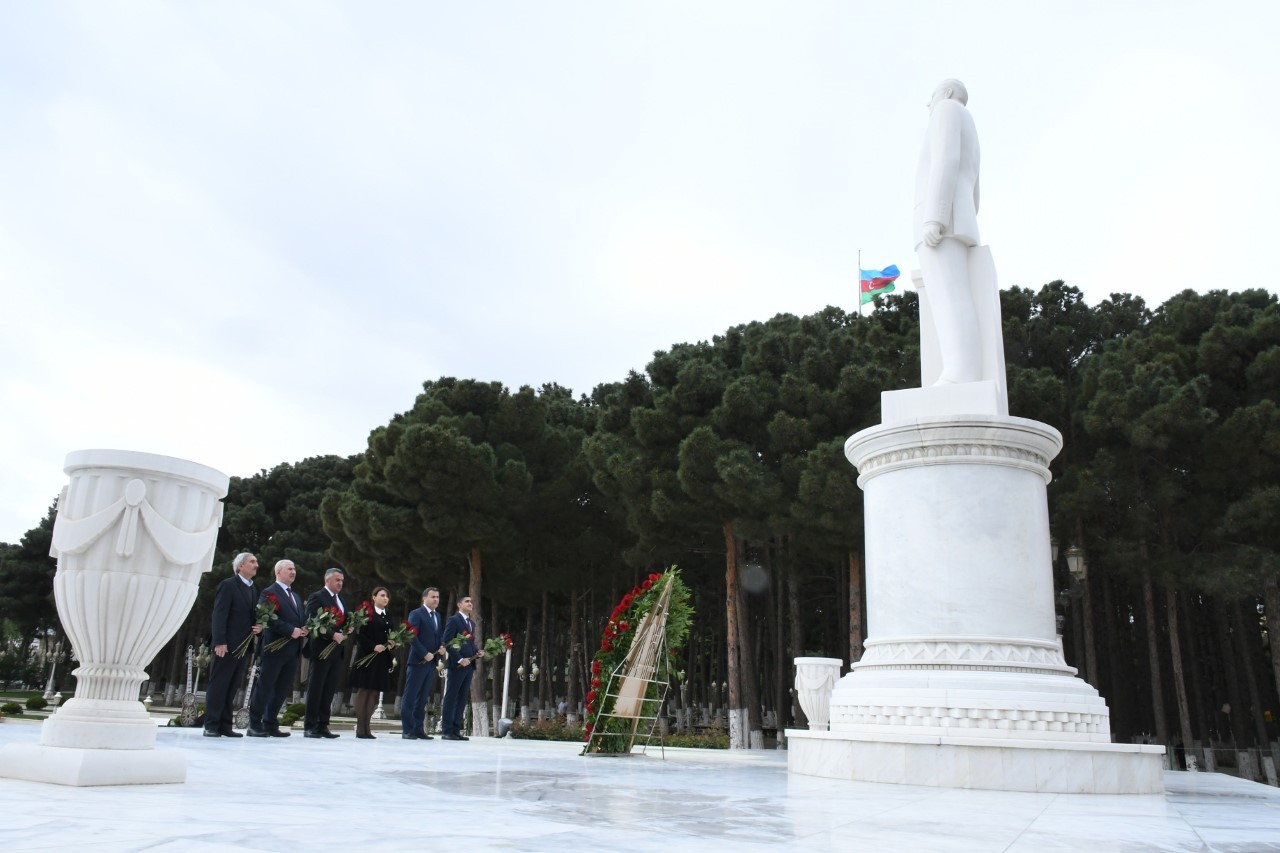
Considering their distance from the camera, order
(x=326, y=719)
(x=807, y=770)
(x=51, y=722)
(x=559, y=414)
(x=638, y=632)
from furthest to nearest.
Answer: (x=559, y=414) < (x=326, y=719) < (x=638, y=632) < (x=807, y=770) < (x=51, y=722)

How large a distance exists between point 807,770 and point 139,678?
5.00 meters

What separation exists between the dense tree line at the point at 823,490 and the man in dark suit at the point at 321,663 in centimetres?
1079

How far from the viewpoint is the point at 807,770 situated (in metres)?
7.59

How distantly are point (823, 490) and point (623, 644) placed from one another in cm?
1095

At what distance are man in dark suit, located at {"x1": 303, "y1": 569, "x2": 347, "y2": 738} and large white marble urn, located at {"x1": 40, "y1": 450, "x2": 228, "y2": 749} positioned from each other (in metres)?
5.29

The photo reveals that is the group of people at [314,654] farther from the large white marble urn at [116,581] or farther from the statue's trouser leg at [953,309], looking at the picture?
the statue's trouser leg at [953,309]

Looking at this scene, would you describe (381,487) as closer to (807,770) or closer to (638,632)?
(638,632)

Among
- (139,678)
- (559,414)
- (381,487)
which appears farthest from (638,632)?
(559,414)

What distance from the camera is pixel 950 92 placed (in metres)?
9.88

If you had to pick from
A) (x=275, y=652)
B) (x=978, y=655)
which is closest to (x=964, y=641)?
(x=978, y=655)

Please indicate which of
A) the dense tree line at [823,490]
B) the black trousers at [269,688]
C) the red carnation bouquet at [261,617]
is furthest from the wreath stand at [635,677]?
the dense tree line at [823,490]

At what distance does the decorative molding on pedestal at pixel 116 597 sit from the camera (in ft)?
15.3

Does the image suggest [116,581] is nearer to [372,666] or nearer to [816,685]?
[372,666]

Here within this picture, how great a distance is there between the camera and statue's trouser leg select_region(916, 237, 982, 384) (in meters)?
9.19
